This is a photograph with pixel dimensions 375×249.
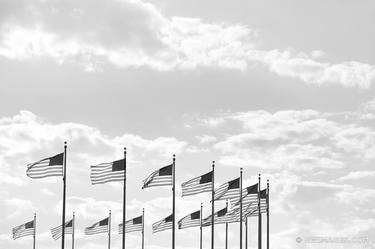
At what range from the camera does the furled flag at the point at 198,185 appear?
60.5m

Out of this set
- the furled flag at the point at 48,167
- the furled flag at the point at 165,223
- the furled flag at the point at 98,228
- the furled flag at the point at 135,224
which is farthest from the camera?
the furled flag at the point at 98,228

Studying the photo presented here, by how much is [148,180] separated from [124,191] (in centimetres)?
211

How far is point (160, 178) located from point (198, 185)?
3.37 meters

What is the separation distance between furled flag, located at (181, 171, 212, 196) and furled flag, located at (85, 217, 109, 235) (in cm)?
2444

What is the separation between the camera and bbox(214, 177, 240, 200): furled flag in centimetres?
6350

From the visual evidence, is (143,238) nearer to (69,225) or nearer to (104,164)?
(69,225)

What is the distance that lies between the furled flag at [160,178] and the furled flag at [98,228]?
2565 centimetres

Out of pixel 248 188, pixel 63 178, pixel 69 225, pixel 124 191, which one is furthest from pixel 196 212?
pixel 69 225

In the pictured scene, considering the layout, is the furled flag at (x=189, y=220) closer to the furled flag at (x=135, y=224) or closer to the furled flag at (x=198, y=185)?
the furled flag at (x=198, y=185)

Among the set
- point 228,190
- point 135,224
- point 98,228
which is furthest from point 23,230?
point 228,190

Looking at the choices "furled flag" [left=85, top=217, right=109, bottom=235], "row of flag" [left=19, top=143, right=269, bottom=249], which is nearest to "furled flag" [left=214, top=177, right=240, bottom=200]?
"row of flag" [left=19, top=143, right=269, bottom=249]

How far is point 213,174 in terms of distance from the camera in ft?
208

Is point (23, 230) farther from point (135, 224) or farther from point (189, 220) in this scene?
point (189, 220)

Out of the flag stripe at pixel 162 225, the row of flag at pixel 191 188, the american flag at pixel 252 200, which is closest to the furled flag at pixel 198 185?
the row of flag at pixel 191 188
